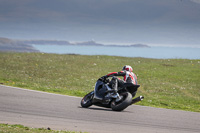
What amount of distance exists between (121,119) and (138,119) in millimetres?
737

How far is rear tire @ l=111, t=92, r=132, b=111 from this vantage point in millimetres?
12656

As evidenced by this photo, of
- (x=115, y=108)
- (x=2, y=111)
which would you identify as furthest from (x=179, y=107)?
(x=2, y=111)

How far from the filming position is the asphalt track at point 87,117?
1004 centimetres

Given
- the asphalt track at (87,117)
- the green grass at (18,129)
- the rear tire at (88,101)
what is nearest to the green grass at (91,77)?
the asphalt track at (87,117)

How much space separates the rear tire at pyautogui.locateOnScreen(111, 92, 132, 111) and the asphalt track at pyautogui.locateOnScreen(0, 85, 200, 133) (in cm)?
23

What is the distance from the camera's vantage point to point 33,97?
51.8 ft

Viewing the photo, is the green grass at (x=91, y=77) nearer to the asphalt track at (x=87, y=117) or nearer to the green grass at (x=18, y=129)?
the asphalt track at (x=87, y=117)

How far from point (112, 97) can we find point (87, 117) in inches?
71.7

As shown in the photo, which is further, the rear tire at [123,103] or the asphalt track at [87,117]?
the rear tire at [123,103]

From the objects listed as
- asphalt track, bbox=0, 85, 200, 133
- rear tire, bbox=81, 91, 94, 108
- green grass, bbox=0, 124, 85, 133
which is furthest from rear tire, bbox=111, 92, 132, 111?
green grass, bbox=0, 124, 85, 133

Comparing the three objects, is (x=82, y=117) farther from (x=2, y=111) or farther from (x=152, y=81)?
(x=152, y=81)

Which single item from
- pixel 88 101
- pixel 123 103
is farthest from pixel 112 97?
pixel 88 101

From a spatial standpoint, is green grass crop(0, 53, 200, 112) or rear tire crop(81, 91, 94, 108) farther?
green grass crop(0, 53, 200, 112)

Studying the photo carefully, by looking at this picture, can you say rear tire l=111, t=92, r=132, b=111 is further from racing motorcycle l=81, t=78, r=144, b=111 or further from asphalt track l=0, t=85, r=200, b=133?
asphalt track l=0, t=85, r=200, b=133
